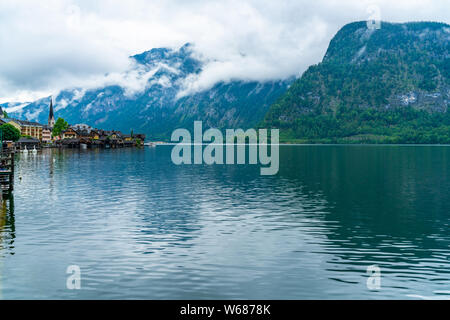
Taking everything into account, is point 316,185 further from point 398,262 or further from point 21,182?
point 21,182

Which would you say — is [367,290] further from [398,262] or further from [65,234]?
[65,234]

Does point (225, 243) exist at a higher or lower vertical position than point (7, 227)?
lower

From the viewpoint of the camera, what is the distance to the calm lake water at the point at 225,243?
2683 centimetres

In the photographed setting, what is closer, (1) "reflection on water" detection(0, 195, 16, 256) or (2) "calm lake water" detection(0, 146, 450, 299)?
(2) "calm lake water" detection(0, 146, 450, 299)

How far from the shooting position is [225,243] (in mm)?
37625

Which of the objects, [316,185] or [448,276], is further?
[316,185]

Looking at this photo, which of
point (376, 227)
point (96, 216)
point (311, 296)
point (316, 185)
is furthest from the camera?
point (316, 185)

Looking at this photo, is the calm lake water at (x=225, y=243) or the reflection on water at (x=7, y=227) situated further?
the reflection on water at (x=7, y=227)

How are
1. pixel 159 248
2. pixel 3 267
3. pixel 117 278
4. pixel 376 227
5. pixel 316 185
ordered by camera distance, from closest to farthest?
pixel 117 278
pixel 3 267
pixel 159 248
pixel 376 227
pixel 316 185

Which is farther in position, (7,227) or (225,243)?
(7,227)

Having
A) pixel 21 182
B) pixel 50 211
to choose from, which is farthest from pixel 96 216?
pixel 21 182

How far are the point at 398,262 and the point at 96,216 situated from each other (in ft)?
108

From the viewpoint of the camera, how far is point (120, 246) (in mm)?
36438

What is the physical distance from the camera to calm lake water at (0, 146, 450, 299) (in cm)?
2683
